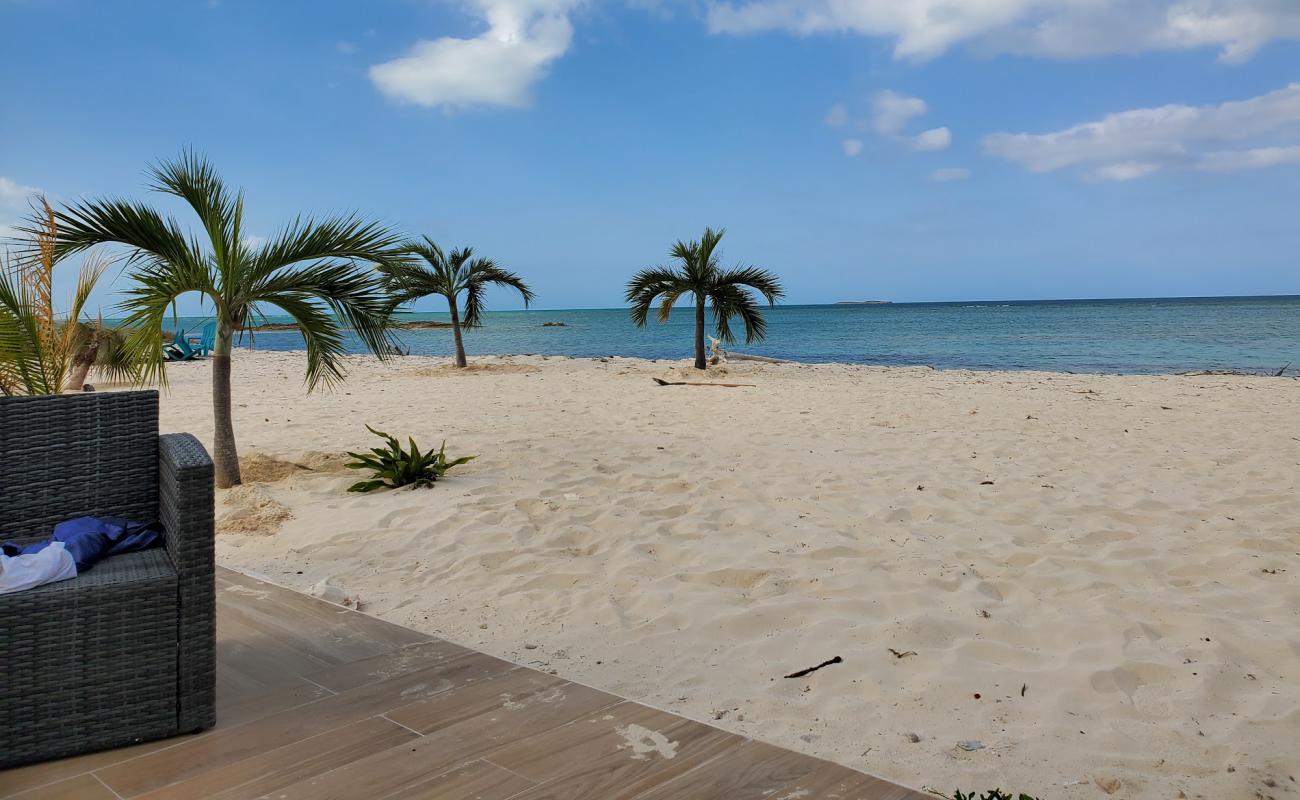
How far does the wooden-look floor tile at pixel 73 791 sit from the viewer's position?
1.84 meters

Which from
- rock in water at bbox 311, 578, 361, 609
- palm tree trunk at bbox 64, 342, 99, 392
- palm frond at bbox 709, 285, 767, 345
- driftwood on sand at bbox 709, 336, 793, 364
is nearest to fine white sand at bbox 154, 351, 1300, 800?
rock in water at bbox 311, 578, 361, 609

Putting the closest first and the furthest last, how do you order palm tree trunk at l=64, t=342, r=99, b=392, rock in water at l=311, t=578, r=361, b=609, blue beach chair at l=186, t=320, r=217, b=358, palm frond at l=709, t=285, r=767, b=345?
rock in water at l=311, t=578, r=361, b=609, palm tree trunk at l=64, t=342, r=99, b=392, palm frond at l=709, t=285, r=767, b=345, blue beach chair at l=186, t=320, r=217, b=358

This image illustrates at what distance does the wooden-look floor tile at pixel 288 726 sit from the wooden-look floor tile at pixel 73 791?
0.02 m

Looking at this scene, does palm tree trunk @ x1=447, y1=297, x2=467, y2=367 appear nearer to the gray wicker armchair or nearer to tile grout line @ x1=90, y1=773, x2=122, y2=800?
the gray wicker armchair

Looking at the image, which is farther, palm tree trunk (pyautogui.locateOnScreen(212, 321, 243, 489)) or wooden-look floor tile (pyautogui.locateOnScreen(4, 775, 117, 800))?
palm tree trunk (pyautogui.locateOnScreen(212, 321, 243, 489))

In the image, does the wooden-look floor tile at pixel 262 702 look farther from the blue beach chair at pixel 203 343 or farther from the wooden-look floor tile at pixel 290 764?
the blue beach chair at pixel 203 343

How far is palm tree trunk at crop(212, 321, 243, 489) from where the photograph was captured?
5.45 meters

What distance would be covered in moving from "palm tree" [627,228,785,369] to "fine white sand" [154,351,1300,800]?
6463mm

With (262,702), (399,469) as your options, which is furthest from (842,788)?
(399,469)

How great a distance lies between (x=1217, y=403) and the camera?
32.7 feet

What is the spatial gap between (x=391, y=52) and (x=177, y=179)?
791cm

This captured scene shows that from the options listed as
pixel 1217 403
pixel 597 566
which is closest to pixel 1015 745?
pixel 597 566

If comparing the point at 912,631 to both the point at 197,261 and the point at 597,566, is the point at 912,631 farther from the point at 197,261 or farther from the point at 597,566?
the point at 197,261

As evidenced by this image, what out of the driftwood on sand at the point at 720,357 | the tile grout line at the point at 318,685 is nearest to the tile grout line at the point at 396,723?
the tile grout line at the point at 318,685
